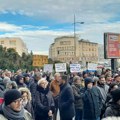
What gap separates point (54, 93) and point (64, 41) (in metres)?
150

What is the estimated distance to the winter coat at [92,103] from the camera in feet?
35.1

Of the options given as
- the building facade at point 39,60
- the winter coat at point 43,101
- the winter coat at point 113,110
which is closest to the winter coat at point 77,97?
the winter coat at point 43,101

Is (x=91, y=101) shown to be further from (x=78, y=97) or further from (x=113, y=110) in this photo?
(x=113, y=110)

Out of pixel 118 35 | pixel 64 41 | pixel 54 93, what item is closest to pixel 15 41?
pixel 64 41

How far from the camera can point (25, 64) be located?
73438 millimetres

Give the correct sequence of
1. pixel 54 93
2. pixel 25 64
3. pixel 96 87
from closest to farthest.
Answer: pixel 96 87 < pixel 54 93 < pixel 25 64

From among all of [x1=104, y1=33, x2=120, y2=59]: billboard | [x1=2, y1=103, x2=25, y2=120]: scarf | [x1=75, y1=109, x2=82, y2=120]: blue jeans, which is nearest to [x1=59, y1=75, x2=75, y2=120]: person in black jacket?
[x1=75, y1=109, x2=82, y2=120]: blue jeans

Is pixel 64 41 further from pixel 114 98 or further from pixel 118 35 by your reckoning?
pixel 114 98

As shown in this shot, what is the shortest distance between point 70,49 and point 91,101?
14777 centimetres

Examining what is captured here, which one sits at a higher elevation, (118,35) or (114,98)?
(118,35)

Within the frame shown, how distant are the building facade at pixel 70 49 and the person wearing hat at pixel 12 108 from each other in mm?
146969

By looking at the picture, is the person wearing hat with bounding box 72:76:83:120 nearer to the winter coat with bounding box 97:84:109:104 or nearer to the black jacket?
the winter coat with bounding box 97:84:109:104

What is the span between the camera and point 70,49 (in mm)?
158375

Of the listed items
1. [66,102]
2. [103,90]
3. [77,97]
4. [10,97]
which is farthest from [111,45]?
[10,97]
